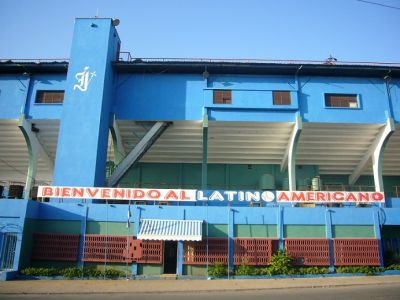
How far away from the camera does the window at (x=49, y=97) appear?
26.5 m

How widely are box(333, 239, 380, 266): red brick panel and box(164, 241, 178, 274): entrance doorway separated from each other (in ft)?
33.9

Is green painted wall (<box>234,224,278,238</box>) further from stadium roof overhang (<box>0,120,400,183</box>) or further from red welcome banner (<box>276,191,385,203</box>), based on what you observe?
stadium roof overhang (<box>0,120,400,183</box>)

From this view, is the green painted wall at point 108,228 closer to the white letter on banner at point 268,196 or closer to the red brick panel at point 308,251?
the white letter on banner at point 268,196

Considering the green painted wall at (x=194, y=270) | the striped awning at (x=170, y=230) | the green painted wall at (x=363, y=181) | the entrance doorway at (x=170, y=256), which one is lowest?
the green painted wall at (x=194, y=270)

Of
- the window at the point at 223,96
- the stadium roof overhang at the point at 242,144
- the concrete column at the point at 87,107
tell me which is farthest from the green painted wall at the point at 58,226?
the window at the point at 223,96

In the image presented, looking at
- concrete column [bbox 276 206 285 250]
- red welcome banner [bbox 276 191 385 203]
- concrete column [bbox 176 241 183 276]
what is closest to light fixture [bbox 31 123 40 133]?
concrete column [bbox 176 241 183 276]

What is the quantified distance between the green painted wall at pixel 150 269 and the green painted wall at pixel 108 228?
7.24 feet

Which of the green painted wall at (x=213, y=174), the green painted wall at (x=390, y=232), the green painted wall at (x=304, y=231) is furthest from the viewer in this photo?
the green painted wall at (x=213, y=174)

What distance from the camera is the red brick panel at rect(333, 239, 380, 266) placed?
2084 cm

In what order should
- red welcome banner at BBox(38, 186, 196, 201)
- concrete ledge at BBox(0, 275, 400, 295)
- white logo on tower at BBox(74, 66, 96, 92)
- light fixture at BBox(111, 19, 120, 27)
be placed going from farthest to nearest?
light fixture at BBox(111, 19, 120, 27) → white logo on tower at BBox(74, 66, 96, 92) → red welcome banner at BBox(38, 186, 196, 201) → concrete ledge at BBox(0, 275, 400, 295)

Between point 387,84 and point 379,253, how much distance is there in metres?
13.7

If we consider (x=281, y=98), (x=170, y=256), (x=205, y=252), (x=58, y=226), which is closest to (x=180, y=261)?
(x=170, y=256)

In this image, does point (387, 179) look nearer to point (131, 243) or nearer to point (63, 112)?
point (131, 243)

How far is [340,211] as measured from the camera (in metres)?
22.0
